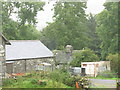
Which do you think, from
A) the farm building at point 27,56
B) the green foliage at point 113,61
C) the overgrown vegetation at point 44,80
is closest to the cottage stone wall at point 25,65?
the farm building at point 27,56

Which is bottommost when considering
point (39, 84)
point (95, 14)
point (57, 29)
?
point (39, 84)

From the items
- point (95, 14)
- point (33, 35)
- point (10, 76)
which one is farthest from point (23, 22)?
point (95, 14)

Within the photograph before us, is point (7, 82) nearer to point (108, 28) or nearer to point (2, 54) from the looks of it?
point (2, 54)

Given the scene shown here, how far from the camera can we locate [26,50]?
370 centimetres

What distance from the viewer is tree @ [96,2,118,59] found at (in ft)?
12.3

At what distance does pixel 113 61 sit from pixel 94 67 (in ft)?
1.00

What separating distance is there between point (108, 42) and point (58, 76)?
0.93 meters

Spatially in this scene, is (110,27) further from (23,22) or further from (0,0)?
(0,0)

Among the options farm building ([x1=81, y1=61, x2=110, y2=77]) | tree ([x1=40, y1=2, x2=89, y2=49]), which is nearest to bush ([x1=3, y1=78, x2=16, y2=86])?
tree ([x1=40, y1=2, x2=89, y2=49])

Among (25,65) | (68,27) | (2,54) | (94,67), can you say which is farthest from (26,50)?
(94,67)

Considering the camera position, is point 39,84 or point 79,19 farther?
point 79,19

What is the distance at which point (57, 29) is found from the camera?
3.70 meters

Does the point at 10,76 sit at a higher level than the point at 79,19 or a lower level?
lower

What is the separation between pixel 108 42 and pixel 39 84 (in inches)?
48.2
